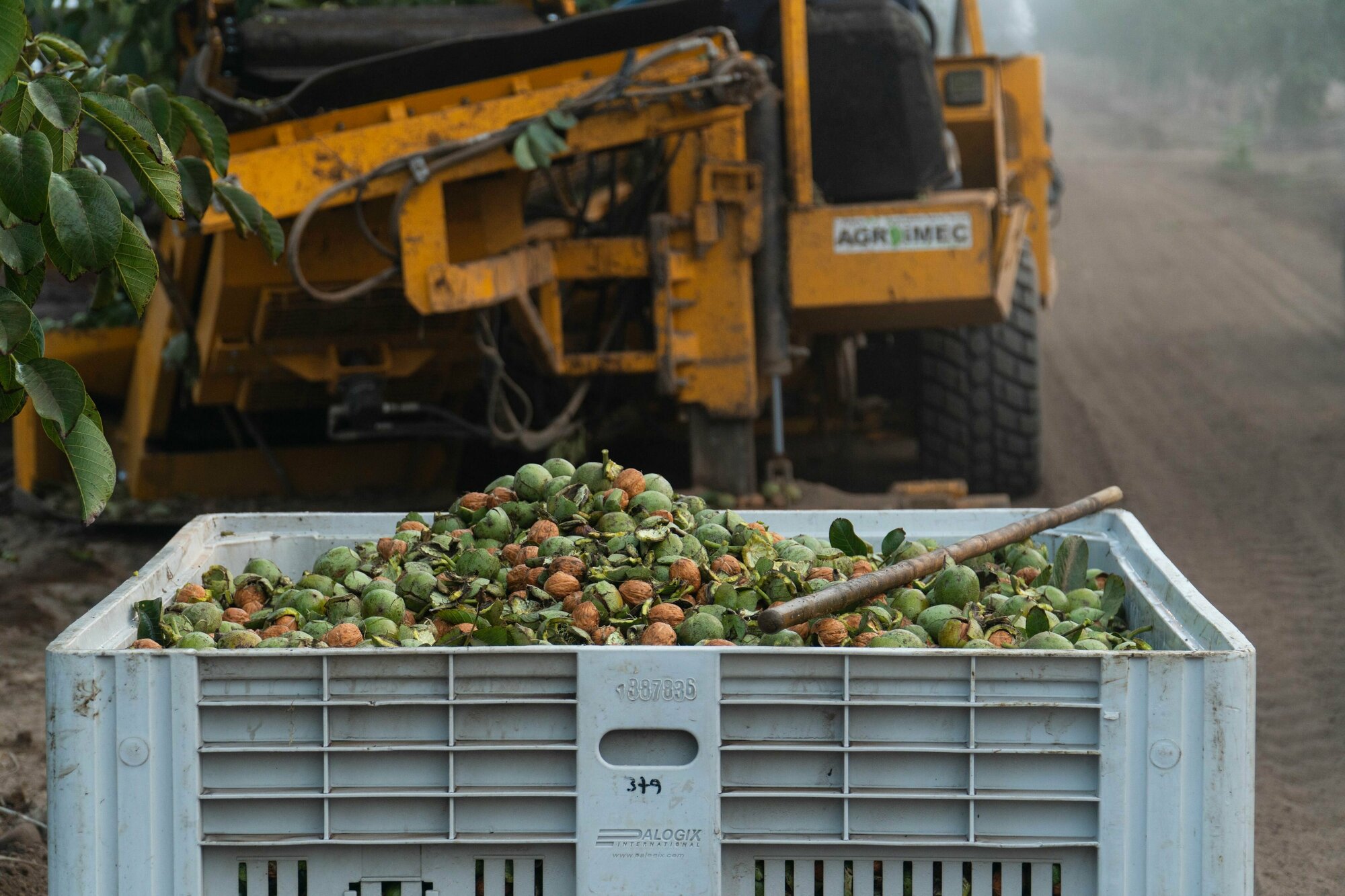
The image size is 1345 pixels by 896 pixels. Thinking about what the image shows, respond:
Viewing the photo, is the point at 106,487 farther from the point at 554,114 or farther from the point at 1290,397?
the point at 1290,397

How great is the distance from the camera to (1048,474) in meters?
7.89

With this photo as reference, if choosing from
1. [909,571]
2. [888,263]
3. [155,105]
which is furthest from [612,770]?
[888,263]

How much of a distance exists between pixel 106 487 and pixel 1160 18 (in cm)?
4404

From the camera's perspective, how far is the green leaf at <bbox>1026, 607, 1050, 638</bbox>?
231 centimetres

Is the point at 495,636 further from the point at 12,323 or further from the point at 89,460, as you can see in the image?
the point at 12,323

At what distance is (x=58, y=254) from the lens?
208 cm

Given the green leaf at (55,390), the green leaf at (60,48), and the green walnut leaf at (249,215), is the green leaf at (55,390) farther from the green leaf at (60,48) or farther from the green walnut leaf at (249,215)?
the green walnut leaf at (249,215)

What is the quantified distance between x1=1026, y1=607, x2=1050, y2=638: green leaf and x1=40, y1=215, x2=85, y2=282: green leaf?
4.78 ft

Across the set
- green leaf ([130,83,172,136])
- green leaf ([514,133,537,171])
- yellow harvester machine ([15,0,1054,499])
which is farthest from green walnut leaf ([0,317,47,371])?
green leaf ([514,133,537,171])

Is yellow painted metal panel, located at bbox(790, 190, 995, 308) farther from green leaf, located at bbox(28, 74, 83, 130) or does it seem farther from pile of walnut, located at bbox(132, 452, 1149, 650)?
green leaf, located at bbox(28, 74, 83, 130)

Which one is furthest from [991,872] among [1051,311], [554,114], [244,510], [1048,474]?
[1051,311]

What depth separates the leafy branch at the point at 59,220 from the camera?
1.94m

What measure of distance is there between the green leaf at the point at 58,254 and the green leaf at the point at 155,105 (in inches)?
23.7

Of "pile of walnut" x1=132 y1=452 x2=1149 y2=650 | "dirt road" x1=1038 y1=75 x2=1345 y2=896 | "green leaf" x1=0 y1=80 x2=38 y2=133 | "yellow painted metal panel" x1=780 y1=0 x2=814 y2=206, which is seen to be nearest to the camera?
"green leaf" x1=0 y1=80 x2=38 y2=133
